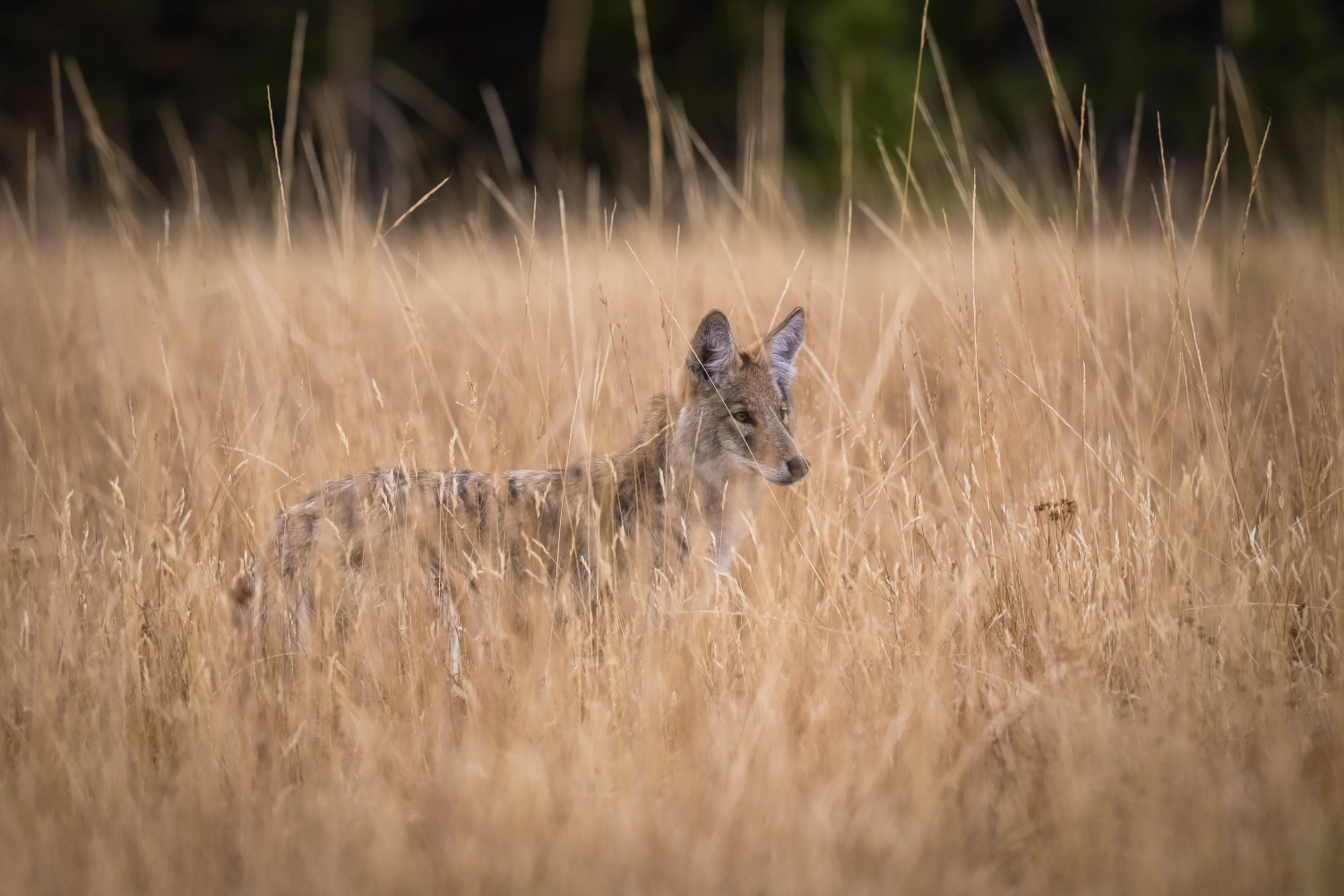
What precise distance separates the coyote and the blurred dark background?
11.9 metres

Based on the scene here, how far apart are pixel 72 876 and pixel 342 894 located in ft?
2.00

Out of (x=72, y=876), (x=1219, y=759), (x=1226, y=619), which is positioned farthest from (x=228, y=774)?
(x=1226, y=619)

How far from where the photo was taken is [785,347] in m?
4.24

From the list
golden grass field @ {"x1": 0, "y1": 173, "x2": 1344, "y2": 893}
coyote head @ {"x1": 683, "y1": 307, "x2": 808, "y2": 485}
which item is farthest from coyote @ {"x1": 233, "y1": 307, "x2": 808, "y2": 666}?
golden grass field @ {"x1": 0, "y1": 173, "x2": 1344, "y2": 893}

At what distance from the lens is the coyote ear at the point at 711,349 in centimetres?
390

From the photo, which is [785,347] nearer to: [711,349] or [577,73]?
[711,349]

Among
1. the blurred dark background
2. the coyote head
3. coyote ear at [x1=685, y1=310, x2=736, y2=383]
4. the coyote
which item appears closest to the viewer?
the coyote

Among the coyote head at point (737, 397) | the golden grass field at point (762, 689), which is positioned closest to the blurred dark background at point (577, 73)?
the coyote head at point (737, 397)

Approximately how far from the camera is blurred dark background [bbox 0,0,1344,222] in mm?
16688

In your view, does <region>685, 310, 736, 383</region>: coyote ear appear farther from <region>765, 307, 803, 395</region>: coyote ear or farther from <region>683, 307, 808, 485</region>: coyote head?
<region>765, 307, 803, 395</region>: coyote ear

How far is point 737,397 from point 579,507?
32.1 inches

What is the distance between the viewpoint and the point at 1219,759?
258cm

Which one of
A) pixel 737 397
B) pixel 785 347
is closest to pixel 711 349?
pixel 737 397

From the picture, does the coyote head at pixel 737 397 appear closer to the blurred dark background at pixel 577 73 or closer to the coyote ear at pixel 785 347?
the coyote ear at pixel 785 347
